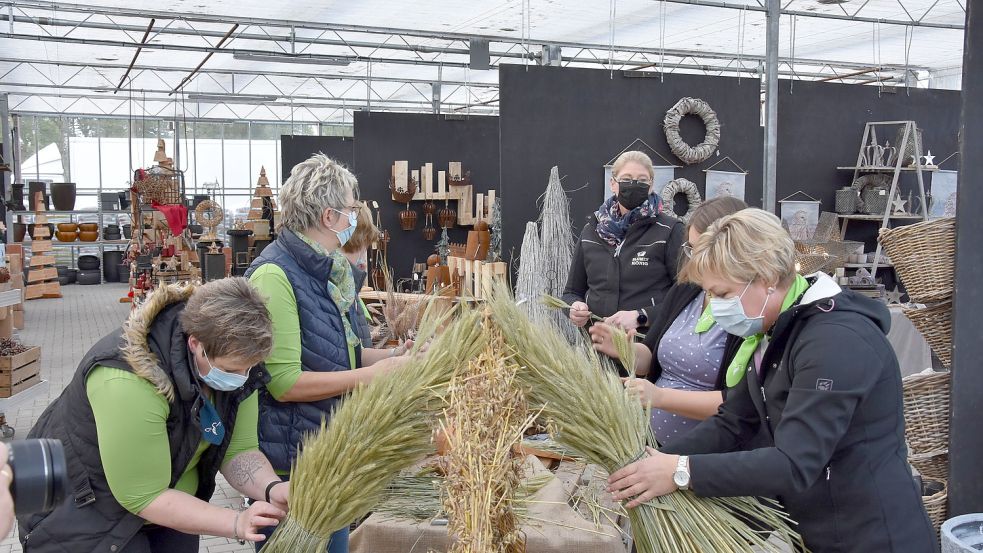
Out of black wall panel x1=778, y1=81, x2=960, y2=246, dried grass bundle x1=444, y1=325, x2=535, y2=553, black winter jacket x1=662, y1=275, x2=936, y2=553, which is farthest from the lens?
black wall panel x1=778, y1=81, x2=960, y2=246

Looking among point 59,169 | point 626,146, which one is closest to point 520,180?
point 626,146

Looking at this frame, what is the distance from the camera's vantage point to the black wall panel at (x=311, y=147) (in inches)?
520

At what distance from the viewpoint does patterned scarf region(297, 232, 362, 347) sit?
2252mm

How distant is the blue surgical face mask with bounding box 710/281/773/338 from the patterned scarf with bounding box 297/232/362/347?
3.34 ft

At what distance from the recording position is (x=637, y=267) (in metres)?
3.39

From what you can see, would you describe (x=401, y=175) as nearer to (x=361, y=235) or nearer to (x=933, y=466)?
(x=361, y=235)

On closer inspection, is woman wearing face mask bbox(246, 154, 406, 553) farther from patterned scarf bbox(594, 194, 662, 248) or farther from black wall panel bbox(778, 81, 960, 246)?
black wall panel bbox(778, 81, 960, 246)

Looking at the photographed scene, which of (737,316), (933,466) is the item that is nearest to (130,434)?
(737,316)

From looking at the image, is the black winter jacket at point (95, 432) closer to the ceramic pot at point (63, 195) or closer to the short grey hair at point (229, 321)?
the short grey hair at point (229, 321)

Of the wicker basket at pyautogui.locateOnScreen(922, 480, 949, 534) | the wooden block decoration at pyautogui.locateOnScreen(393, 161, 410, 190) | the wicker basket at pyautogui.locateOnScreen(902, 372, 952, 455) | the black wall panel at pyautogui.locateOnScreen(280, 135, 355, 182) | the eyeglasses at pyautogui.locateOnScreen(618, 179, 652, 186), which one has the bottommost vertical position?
the wicker basket at pyautogui.locateOnScreen(922, 480, 949, 534)

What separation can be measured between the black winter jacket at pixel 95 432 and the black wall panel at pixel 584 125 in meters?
4.48

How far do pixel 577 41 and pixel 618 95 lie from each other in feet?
20.8

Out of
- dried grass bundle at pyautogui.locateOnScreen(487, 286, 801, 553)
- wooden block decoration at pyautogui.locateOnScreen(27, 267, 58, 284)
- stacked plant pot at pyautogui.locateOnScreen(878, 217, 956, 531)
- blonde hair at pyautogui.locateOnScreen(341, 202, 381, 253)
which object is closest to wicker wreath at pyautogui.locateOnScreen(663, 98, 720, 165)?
stacked plant pot at pyautogui.locateOnScreen(878, 217, 956, 531)

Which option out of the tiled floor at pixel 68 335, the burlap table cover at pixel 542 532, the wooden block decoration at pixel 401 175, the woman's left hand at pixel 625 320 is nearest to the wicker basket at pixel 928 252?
the woman's left hand at pixel 625 320
